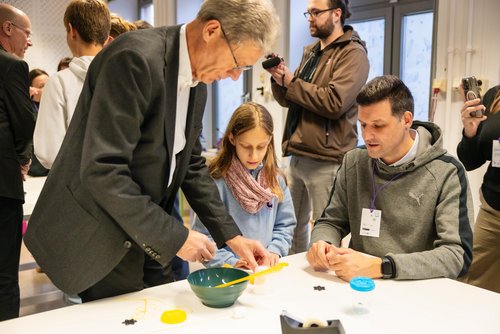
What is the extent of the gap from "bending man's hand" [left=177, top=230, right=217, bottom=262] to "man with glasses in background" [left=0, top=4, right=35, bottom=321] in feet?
4.42

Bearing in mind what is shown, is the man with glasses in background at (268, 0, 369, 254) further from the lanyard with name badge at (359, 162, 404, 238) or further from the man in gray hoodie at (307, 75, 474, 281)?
the lanyard with name badge at (359, 162, 404, 238)

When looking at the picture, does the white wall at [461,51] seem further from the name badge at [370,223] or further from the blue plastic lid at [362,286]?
the blue plastic lid at [362,286]

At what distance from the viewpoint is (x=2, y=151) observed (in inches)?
85.3

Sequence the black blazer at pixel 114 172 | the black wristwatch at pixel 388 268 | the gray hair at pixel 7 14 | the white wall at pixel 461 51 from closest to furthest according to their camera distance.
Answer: the black blazer at pixel 114 172 < the black wristwatch at pixel 388 268 < the gray hair at pixel 7 14 < the white wall at pixel 461 51

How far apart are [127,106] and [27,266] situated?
8.34 ft

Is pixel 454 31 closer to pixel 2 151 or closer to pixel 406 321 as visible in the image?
pixel 406 321

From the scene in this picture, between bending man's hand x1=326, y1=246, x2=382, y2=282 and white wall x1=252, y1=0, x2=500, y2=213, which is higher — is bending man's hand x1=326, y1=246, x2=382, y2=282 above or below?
below

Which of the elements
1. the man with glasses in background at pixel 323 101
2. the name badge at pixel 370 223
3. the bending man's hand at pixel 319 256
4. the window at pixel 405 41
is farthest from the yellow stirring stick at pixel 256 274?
the window at pixel 405 41

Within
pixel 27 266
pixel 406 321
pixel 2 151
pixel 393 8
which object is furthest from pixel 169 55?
pixel 393 8

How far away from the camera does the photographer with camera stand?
2195mm

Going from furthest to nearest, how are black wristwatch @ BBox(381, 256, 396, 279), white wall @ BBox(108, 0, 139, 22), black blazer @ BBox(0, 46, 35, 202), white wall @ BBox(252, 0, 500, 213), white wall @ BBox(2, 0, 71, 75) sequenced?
white wall @ BBox(108, 0, 139, 22), white wall @ BBox(2, 0, 71, 75), white wall @ BBox(252, 0, 500, 213), black blazer @ BBox(0, 46, 35, 202), black wristwatch @ BBox(381, 256, 396, 279)

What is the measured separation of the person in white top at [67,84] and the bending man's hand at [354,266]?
129cm

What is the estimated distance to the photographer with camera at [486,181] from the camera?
2.20 meters

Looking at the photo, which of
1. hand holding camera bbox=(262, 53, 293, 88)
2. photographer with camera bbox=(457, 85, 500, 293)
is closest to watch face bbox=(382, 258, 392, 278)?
photographer with camera bbox=(457, 85, 500, 293)
